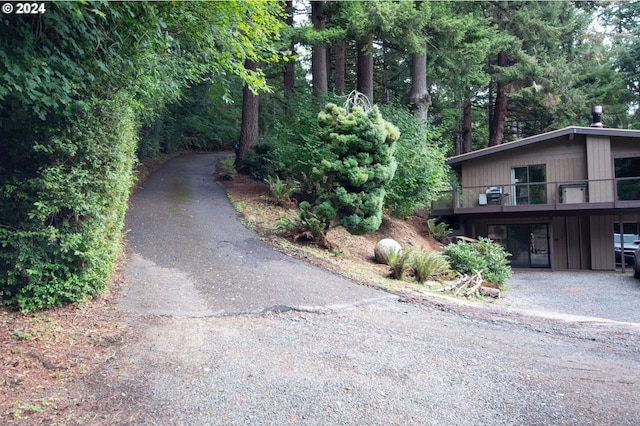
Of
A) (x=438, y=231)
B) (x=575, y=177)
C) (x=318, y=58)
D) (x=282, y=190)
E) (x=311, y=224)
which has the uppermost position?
(x=318, y=58)

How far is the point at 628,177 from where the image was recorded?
14.7 meters

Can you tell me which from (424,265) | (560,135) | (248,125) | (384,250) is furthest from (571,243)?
(248,125)

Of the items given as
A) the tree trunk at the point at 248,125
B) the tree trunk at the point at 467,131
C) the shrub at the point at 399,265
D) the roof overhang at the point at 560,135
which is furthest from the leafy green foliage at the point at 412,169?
the tree trunk at the point at 467,131

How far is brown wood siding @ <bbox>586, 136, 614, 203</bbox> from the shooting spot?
14.8m

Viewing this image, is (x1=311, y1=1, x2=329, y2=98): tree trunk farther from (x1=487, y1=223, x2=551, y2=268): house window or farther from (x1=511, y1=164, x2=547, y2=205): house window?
(x1=487, y1=223, x2=551, y2=268): house window

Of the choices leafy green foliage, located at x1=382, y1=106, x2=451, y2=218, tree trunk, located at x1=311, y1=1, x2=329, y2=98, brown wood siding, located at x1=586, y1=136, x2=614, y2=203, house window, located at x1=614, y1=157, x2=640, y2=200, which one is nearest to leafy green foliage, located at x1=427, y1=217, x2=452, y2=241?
leafy green foliage, located at x1=382, y1=106, x2=451, y2=218

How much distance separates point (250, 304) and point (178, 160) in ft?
57.5

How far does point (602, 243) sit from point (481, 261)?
8.43 m

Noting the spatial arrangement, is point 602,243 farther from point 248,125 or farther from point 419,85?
point 248,125

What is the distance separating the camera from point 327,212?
32.3 feet

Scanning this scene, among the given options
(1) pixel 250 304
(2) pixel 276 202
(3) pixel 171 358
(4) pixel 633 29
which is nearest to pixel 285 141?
(2) pixel 276 202

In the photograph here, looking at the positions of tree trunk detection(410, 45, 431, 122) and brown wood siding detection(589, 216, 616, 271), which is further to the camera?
tree trunk detection(410, 45, 431, 122)

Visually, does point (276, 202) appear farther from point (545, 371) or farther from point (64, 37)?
point (545, 371)

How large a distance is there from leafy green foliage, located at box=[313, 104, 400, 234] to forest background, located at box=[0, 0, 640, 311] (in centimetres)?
194
